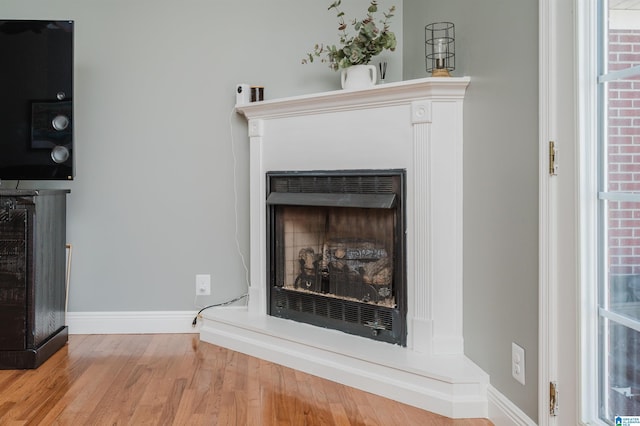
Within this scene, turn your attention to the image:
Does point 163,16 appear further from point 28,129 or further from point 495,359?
point 495,359

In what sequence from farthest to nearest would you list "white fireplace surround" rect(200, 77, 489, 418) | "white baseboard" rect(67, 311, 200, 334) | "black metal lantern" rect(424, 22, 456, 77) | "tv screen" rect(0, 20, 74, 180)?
1. "white baseboard" rect(67, 311, 200, 334)
2. "tv screen" rect(0, 20, 74, 180)
3. "black metal lantern" rect(424, 22, 456, 77)
4. "white fireplace surround" rect(200, 77, 489, 418)

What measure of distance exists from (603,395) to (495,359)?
606 mm

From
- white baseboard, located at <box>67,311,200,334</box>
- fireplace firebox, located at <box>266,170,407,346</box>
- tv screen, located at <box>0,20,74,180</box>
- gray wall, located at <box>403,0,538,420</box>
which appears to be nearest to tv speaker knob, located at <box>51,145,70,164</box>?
tv screen, located at <box>0,20,74,180</box>

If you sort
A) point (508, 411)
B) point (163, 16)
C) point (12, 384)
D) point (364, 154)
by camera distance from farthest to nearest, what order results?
point (163, 16)
point (364, 154)
point (12, 384)
point (508, 411)

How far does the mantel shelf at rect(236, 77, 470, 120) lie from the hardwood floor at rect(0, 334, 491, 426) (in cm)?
134

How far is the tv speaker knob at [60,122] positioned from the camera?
3008 millimetres

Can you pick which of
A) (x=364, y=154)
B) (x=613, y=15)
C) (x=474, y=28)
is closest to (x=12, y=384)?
(x=364, y=154)

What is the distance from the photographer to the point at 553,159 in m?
1.71

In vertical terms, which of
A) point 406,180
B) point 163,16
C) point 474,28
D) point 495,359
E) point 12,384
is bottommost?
point 12,384

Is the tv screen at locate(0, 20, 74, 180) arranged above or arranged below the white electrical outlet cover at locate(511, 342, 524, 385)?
above

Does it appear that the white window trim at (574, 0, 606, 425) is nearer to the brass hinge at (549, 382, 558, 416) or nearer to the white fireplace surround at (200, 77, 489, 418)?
the brass hinge at (549, 382, 558, 416)

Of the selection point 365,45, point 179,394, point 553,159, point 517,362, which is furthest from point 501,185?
point 179,394

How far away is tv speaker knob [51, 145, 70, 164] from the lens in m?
3.02

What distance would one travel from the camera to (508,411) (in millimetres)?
2002
